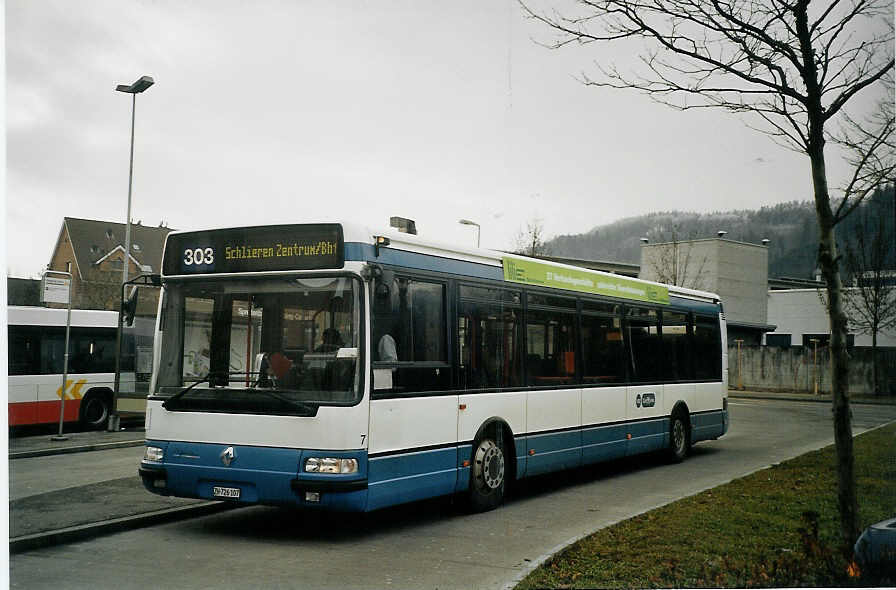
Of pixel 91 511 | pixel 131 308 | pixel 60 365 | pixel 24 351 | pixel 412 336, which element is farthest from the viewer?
pixel 60 365

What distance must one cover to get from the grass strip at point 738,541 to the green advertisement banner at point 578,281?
324cm

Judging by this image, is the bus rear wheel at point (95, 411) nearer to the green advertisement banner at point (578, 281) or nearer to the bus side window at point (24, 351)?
the bus side window at point (24, 351)

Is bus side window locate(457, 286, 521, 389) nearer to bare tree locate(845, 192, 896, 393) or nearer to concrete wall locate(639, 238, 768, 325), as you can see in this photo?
concrete wall locate(639, 238, 768, 325)

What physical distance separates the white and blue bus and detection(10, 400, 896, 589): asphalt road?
0.45 metres

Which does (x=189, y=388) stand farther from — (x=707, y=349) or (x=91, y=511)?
(x=707, y=349)

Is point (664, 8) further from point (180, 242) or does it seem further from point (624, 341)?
point (624, 341)

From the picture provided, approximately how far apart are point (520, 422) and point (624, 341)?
334 cm

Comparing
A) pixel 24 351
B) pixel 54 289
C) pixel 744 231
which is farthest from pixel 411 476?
pixel 24 351

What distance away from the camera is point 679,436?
1534 cm

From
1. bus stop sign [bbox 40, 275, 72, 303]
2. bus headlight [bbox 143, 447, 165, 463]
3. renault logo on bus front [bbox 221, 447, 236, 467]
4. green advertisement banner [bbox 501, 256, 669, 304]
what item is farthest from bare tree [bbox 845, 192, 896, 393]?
bus stop sign [bbox 40, 275, 72, 303]

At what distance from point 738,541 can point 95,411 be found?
17.9 m

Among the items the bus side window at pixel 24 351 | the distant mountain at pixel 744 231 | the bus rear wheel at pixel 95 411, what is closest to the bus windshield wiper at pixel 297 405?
Answer: the distant mountain at pixel 744 231

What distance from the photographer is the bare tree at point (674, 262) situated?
1136 centimetres

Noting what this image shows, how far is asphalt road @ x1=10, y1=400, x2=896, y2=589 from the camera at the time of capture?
286 inches
